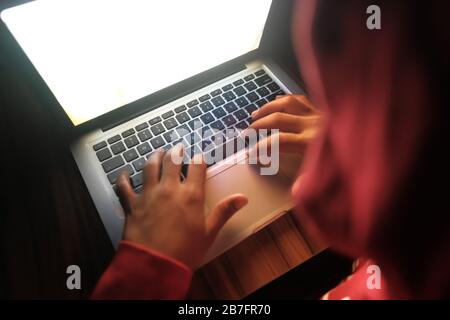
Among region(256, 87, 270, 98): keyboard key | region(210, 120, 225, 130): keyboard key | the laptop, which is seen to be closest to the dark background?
the laptop

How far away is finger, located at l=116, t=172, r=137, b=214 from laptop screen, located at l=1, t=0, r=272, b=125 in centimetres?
14

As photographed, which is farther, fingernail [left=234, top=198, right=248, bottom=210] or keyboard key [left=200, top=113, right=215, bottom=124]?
keyboard key [left=200, top=113, right=215, bottom=124]

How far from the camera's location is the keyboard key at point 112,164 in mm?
511

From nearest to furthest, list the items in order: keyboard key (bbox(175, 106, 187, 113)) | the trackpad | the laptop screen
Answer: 1. the laptop screen
2. the trackpad
3. keyboard key (bbox(175, 106, 187, 113))

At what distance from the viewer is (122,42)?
1.45 feet

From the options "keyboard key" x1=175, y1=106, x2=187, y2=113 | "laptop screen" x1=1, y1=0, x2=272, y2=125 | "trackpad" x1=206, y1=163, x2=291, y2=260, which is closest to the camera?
"laptop screen" x1=1, y1=0, x2=272, y2=125

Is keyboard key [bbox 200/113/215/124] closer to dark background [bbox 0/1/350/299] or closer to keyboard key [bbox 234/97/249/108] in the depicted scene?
keyboard key [bbox 234/97/249/108]

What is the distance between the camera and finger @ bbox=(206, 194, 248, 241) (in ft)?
1.48

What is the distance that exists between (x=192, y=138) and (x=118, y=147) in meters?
0.13

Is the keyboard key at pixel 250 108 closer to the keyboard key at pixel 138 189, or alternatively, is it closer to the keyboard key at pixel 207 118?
the keyboard key at pixel 207 118

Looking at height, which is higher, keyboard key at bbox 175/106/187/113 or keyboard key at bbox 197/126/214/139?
keyboard key at bbox 175/106/187/113

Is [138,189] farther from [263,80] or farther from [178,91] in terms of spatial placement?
[263,80]

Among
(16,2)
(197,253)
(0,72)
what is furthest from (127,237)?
(0,72)
